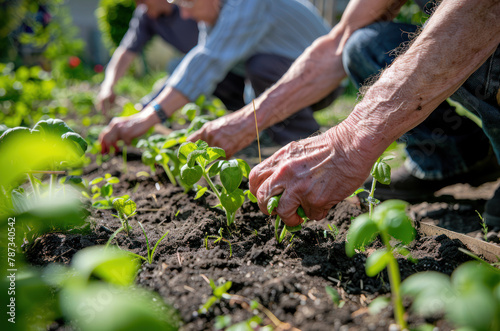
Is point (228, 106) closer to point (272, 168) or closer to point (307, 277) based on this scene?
point (272, 168)

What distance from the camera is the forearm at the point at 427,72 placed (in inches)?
40.5

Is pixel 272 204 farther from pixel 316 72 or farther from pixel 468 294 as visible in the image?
pixel 316 72

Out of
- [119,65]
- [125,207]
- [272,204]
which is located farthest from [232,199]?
[119,65]

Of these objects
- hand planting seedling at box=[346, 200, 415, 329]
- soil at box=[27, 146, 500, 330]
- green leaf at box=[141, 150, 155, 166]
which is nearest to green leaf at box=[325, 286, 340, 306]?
soil at box=[27, 146, 500, 330]

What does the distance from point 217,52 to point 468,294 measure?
76.9 inches

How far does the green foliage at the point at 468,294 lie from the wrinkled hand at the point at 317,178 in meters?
0.49

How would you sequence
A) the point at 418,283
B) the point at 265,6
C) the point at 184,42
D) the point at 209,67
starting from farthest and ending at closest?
the point at 184,42
the point at 265,6
the point at 209,67
the point at 418,283

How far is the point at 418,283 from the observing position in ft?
2.12

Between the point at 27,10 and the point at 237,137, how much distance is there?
34.3ft

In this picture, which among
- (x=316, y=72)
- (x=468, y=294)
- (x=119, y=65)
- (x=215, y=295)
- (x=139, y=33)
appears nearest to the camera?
(x=468, y=294)

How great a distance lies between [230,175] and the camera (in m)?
1.21

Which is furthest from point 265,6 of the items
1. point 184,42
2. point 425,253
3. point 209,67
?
point 425,253

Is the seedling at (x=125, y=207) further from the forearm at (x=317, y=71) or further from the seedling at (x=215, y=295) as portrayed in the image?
the forearm at (x=317, y=71)

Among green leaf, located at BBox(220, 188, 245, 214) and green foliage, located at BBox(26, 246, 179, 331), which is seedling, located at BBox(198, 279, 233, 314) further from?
green leaf, located at BBox(220, 188, 245, 214)
